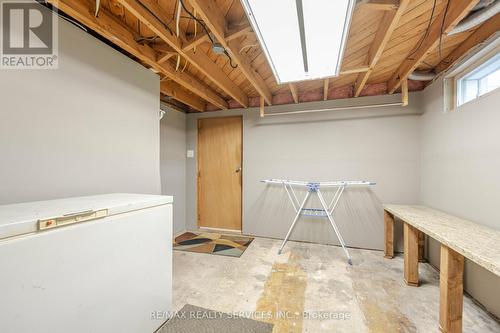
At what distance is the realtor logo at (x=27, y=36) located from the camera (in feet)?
3.93

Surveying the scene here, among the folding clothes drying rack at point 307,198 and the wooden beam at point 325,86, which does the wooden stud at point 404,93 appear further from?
the folding clothes drying rack at point 307,198

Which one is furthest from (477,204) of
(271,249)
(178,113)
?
(178,113)

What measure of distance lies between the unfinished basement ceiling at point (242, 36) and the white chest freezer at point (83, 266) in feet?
4.30

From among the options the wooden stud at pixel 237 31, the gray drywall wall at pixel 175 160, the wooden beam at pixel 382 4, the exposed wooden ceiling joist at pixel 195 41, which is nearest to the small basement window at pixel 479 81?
the wooden beam at pixel 382 4

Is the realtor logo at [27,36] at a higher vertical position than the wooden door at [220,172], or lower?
higher

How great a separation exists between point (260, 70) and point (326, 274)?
253 cm

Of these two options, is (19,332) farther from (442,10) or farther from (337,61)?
(442,10)

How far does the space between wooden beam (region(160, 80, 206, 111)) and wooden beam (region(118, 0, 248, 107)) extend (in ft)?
2.70

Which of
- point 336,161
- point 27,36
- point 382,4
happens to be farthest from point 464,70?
point 27,36

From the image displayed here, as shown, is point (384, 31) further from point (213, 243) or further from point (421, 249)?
point (213, 243)

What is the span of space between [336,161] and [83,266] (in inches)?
120

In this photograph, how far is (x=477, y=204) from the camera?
5.92 feet

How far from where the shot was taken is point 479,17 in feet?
4.75

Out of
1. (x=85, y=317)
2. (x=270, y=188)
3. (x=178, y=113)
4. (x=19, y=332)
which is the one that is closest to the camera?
(x=19, y=332)
